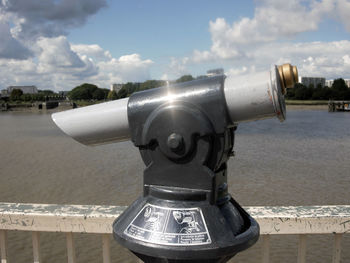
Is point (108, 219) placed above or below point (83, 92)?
below

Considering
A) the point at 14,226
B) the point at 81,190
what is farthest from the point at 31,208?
the point at 81,190

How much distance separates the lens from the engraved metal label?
Answer: 47.9 inches

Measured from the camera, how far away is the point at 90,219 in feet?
6.22

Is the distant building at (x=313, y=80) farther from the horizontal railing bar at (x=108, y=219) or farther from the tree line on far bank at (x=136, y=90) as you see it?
the horizontal railing bar at (x=108, y=219)

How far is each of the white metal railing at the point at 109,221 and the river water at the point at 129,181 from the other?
16.7 ft

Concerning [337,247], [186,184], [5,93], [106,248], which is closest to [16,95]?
[5,93]

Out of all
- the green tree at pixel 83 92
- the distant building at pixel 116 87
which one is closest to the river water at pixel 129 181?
the green tree at pixel 83 92

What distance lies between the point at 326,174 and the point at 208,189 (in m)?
13.8

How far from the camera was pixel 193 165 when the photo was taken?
4.15ft

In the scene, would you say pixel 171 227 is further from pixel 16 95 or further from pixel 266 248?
pixel 16 95

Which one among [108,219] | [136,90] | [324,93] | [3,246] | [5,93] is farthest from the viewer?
[5,93]

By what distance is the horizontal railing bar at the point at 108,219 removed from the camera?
1.85 meters

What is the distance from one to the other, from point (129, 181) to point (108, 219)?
10769 millimetres

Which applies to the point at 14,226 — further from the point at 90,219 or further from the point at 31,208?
the point at 90,219
